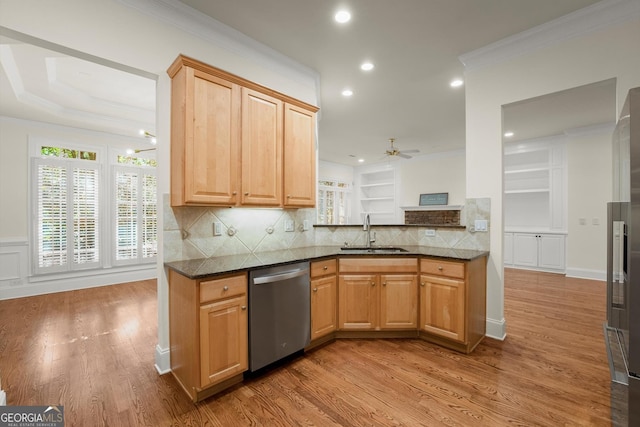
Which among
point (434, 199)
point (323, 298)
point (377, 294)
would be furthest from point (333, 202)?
point (323, 298)

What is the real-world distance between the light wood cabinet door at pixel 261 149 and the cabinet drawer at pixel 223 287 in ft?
2.38

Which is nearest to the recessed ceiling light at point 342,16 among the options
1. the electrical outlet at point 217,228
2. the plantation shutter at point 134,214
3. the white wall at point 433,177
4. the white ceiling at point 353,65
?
the white ceiling at point 353,65

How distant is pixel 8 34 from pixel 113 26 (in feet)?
1.99

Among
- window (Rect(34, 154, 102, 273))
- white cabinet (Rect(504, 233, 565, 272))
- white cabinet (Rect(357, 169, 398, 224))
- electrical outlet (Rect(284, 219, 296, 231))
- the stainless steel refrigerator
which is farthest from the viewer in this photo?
white cabinet (Rect(357, 169, 398, 224))

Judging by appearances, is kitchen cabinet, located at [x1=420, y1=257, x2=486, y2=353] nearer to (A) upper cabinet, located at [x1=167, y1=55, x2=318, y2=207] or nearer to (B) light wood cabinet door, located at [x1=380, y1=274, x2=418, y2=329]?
(B) light wood cabinet door, located at [x1=380, y1=274, x2=418, y2=329]

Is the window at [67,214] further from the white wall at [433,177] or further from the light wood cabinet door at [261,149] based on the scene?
the white wall at [433,177]

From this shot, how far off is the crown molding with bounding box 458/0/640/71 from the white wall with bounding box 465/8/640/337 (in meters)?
0.02

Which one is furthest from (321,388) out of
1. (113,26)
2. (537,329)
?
(113,26)

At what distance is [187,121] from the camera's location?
219 cm

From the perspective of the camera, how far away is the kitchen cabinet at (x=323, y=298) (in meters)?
Result: 2.72

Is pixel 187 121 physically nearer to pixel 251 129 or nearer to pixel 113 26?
pixel 251 129

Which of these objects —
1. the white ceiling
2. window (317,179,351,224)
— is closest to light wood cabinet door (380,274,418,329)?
the white ceiling

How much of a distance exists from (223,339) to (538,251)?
23.3ft

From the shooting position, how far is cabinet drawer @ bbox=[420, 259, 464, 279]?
2648 millimetres
